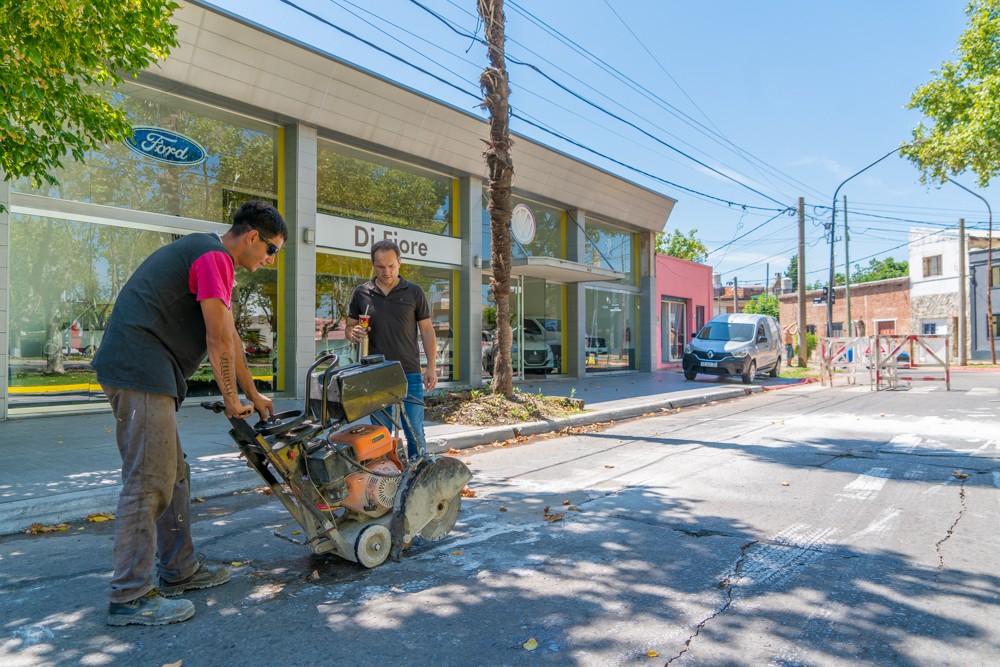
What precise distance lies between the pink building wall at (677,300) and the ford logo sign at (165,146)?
16418mm

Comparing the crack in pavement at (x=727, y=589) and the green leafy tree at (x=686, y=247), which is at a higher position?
the green leafy tree at (x=686, y=247)

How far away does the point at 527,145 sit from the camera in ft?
52.5

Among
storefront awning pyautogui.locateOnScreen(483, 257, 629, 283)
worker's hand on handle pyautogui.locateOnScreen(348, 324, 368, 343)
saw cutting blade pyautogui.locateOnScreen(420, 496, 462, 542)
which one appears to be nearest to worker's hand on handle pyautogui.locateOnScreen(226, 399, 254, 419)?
saw cutting blade pyautogui.locateOnScreen(420, 496, 462, 542)

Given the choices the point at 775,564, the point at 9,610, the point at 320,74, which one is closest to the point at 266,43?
the point at 320,74

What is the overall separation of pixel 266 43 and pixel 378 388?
30.5 feet

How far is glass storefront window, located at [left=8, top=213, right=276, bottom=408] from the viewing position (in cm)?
913

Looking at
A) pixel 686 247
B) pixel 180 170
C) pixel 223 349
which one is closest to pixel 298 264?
pixel 180 170

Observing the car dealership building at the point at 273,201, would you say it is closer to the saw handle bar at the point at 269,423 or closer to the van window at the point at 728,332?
the van window at the point at 728,332

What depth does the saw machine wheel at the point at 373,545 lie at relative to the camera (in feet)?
11.0

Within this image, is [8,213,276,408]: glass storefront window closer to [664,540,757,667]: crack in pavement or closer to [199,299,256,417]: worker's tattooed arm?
[199,299,256,417]: worker's tattooed arm

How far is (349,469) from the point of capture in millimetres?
3318

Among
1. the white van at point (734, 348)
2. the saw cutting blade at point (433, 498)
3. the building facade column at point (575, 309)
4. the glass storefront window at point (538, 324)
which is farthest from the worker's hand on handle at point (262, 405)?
the building facade column at point (575, 309)

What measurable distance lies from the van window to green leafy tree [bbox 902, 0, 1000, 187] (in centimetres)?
749

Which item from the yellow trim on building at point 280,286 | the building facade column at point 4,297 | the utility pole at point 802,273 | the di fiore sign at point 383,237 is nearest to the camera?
the building facade column at point 4,297
